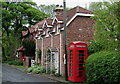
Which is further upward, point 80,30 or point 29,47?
point 80,30

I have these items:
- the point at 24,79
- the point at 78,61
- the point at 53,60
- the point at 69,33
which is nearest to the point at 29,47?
the point at 53,60

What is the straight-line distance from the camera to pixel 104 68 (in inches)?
483

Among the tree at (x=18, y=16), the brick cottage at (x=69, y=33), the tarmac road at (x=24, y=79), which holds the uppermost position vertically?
the tree at (x=18, y=16)

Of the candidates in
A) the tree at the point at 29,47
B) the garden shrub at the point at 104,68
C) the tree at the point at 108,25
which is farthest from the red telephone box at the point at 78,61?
the tree at the point at 29,47

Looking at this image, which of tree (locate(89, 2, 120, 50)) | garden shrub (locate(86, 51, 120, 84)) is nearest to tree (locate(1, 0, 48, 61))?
tree (locate(89, 2, 120, 50))

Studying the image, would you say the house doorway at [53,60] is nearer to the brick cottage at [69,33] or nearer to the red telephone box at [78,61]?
the brick cottage at [69,33]

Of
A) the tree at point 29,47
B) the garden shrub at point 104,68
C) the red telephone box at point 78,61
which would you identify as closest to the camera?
the garden shrub at point 104,68

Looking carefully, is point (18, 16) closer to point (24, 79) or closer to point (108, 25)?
point (24, 79)

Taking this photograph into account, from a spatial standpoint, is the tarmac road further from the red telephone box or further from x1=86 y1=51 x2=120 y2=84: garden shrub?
x1=86 y1=51 x2=120 y2=84: garden shrub

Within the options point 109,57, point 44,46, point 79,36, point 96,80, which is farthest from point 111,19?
point 44,46

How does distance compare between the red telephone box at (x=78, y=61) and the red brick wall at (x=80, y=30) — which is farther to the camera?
the red brick wall at (x=80, y=30)

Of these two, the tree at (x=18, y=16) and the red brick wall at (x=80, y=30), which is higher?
the tree at (x=18, y=16)

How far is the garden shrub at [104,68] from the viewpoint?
456 inches

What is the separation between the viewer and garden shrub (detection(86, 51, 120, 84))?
38.0 feet
